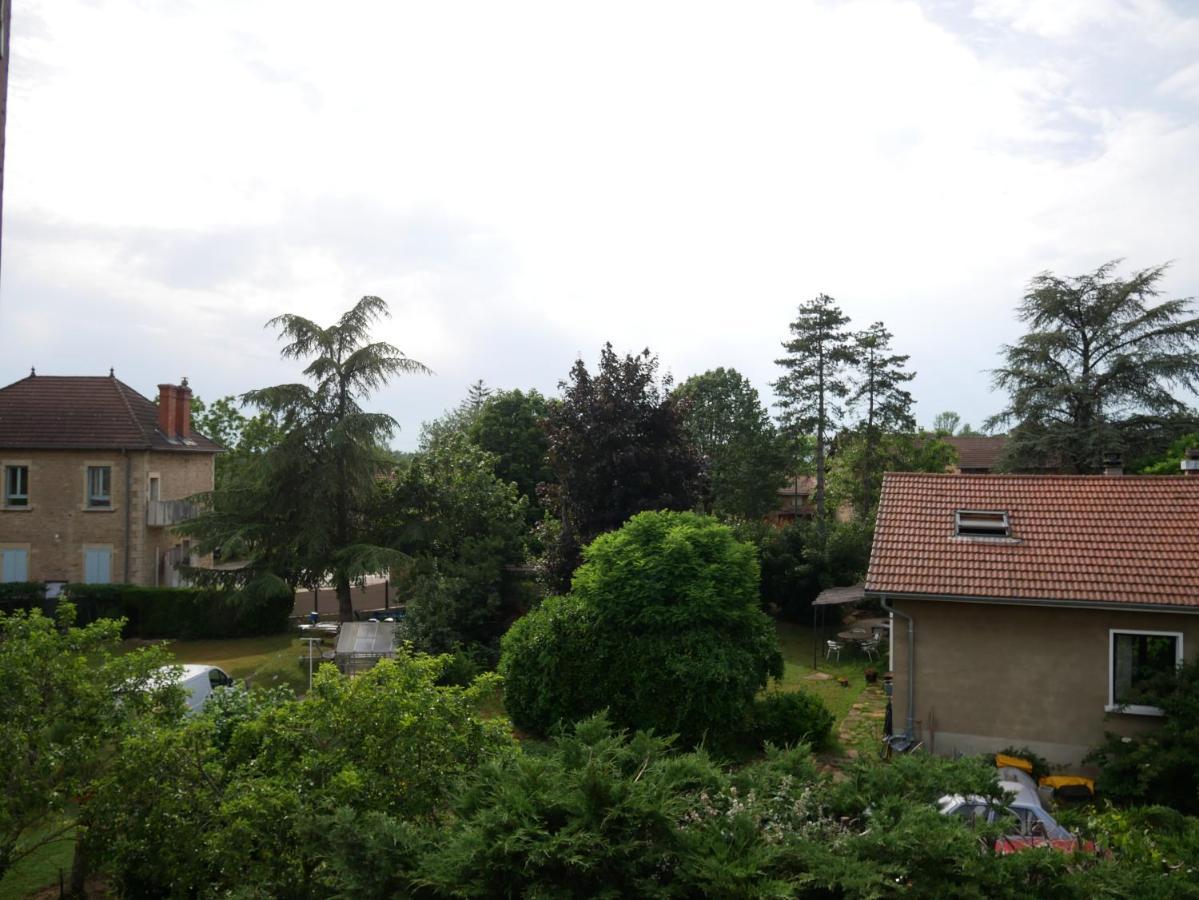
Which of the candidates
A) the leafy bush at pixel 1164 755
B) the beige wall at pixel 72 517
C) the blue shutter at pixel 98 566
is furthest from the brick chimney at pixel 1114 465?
the blue shutter at pixel 98 566

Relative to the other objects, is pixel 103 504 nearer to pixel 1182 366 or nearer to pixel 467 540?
pixel 467 540

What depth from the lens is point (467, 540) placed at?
24.1 metres

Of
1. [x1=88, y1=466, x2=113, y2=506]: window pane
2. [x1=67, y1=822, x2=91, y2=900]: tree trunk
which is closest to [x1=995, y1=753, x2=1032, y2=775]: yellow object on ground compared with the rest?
[x1=67, y1=822, x2=91, y2=900]: tree trunk

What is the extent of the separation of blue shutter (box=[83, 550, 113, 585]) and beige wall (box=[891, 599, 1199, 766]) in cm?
2698

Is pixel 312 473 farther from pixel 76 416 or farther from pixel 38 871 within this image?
pixel 38 871

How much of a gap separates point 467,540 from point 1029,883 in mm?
19399

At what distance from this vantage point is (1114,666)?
47.6 ft

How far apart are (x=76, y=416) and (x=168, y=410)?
10.3 feet

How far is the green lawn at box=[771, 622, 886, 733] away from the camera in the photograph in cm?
2072

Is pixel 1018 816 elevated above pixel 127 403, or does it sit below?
below

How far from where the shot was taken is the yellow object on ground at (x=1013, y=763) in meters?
13.9

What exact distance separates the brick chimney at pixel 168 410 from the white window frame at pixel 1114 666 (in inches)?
1230

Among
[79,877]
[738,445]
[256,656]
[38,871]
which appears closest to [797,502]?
[738,445]

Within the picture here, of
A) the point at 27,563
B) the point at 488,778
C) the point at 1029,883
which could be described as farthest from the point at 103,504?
the point at 1029,883
